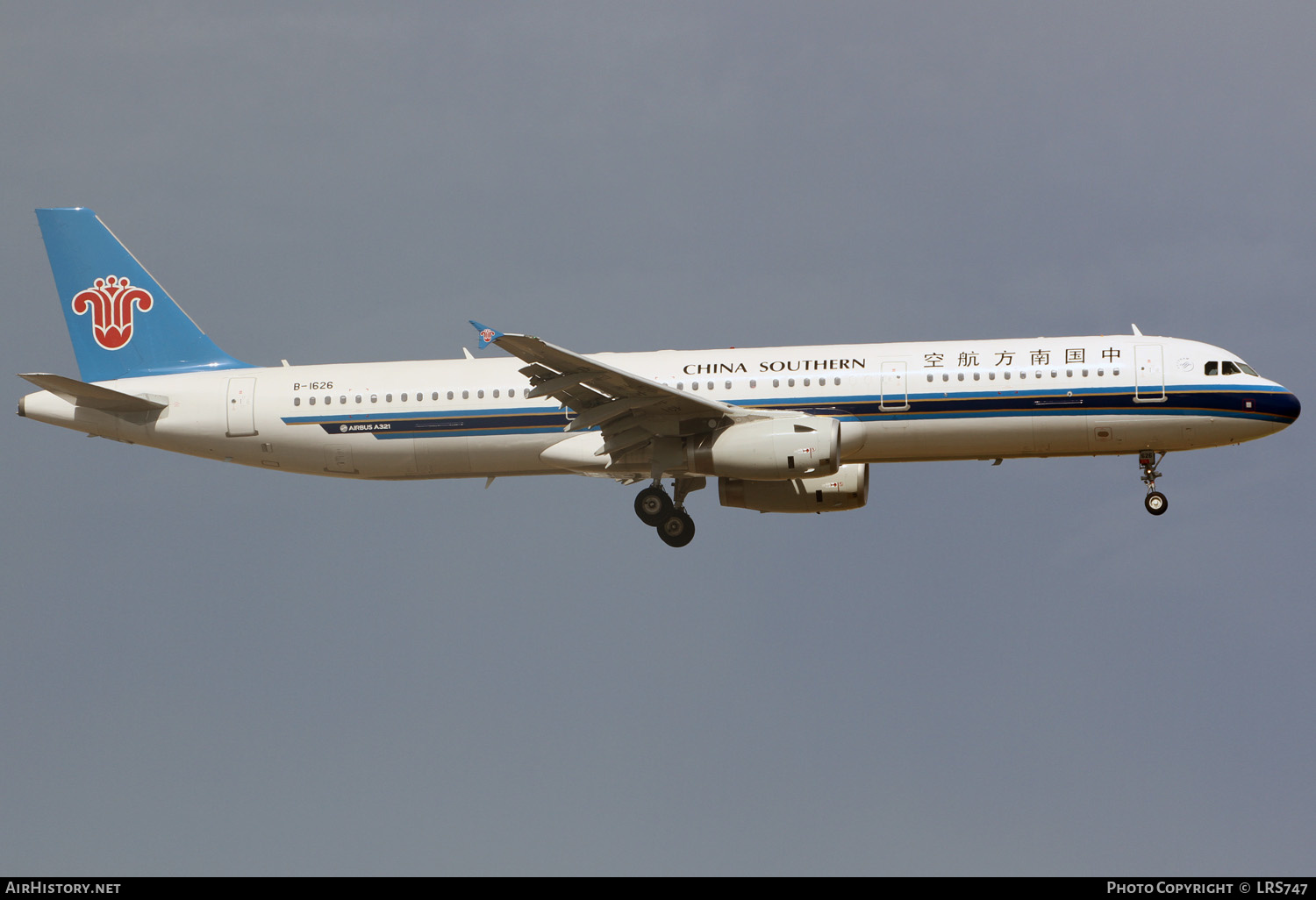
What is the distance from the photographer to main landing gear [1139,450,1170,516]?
35312mm

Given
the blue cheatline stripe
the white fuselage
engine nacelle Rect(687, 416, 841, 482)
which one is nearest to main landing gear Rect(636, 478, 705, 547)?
the white fuselage

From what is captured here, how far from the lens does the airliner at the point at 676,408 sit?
3397 centimetres

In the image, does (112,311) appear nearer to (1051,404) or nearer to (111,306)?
(111,306)

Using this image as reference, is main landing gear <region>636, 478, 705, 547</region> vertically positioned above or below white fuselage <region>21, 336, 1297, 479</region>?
below

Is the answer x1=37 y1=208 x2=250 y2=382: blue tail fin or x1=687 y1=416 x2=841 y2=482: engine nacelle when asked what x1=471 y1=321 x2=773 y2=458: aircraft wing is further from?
x1=37 y1=208 x2=250 y2=382: blue tail fin

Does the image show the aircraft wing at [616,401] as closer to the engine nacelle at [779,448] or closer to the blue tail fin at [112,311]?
the engine nacelle at [779,448]

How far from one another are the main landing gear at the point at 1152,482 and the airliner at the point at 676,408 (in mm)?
42

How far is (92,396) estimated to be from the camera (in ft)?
120

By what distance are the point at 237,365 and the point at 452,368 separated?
6.28 meters

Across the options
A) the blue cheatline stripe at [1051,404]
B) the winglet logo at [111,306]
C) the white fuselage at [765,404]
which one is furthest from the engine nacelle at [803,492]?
the winglet logo at [111,306]

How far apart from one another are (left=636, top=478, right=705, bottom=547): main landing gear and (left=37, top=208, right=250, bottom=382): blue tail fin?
11182 millimetres

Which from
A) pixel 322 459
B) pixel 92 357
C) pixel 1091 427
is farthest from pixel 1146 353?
pixel 92 357

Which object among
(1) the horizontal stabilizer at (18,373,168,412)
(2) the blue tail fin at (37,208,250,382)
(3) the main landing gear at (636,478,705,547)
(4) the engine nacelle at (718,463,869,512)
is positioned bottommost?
(3) the main landing gear at (636,478,705,547)

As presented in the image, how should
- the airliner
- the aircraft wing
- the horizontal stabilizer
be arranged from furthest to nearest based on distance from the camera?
the horizontal stabilizer
the airliner
the aircraft wing
